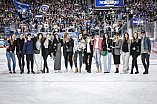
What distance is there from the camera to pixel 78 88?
26.0 ft

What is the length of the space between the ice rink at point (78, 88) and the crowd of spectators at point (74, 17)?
1374cm

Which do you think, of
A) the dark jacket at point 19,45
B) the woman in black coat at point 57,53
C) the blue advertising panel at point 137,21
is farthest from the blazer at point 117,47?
the blue advertising panel at point 137,21

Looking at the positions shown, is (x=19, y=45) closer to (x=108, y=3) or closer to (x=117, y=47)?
(x=117, y=47)

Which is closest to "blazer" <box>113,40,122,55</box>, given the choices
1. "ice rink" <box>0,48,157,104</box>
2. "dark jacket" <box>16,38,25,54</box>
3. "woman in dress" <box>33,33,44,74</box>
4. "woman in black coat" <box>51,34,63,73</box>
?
"ice rink" <box>0,48,157,104</box>

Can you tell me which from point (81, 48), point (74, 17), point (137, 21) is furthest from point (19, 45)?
point (74, 17)

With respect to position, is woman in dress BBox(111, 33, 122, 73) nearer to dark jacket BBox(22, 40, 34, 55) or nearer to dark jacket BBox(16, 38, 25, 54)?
dark jacket BBox(22, 40, 34, 55)

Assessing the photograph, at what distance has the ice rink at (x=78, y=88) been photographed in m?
6.51

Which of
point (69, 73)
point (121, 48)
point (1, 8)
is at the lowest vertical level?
point (69, 73)

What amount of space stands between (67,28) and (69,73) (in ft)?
58.3

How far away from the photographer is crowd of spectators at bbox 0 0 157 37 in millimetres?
27781

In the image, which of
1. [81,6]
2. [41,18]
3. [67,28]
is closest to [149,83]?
[67,28]

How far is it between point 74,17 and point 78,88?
2669 cm

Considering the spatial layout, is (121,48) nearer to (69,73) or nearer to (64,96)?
(69,73)

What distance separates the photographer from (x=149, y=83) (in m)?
8.70
